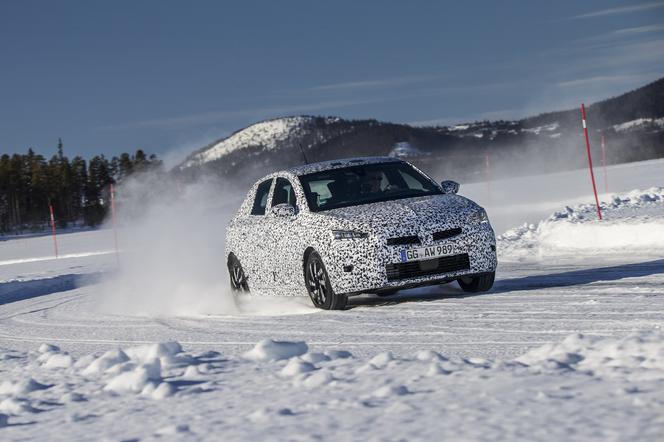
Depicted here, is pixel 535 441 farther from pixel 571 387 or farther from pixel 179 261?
pixel 179 261

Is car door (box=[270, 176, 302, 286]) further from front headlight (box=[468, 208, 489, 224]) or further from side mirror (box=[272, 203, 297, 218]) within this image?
front headlight (box=[468, 208, 489, 224])

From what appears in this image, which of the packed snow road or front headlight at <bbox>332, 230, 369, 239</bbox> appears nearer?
the packed snow road

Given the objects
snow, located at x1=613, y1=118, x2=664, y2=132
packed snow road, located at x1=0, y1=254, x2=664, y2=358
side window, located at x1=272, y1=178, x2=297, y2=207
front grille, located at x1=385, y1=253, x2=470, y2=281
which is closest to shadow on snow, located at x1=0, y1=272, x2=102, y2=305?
packed snow road, located at x1=0, y1=254, x2=664, y2=358

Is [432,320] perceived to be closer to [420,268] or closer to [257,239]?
[420,268]

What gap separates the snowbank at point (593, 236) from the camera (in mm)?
15727

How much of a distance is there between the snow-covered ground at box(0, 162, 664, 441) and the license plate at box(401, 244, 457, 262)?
496mm

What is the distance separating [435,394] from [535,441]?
1.03 metres

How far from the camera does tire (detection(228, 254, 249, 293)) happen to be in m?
12.1

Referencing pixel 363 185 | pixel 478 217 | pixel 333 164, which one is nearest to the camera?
pixel 478 217

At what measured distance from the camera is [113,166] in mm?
167625

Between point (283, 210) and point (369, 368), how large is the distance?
499 centimetres

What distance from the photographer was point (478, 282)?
10.5 metres

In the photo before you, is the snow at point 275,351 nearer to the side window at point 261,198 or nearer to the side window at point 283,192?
the side window at point 283,192

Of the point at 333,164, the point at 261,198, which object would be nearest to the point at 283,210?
the point at 333,164
